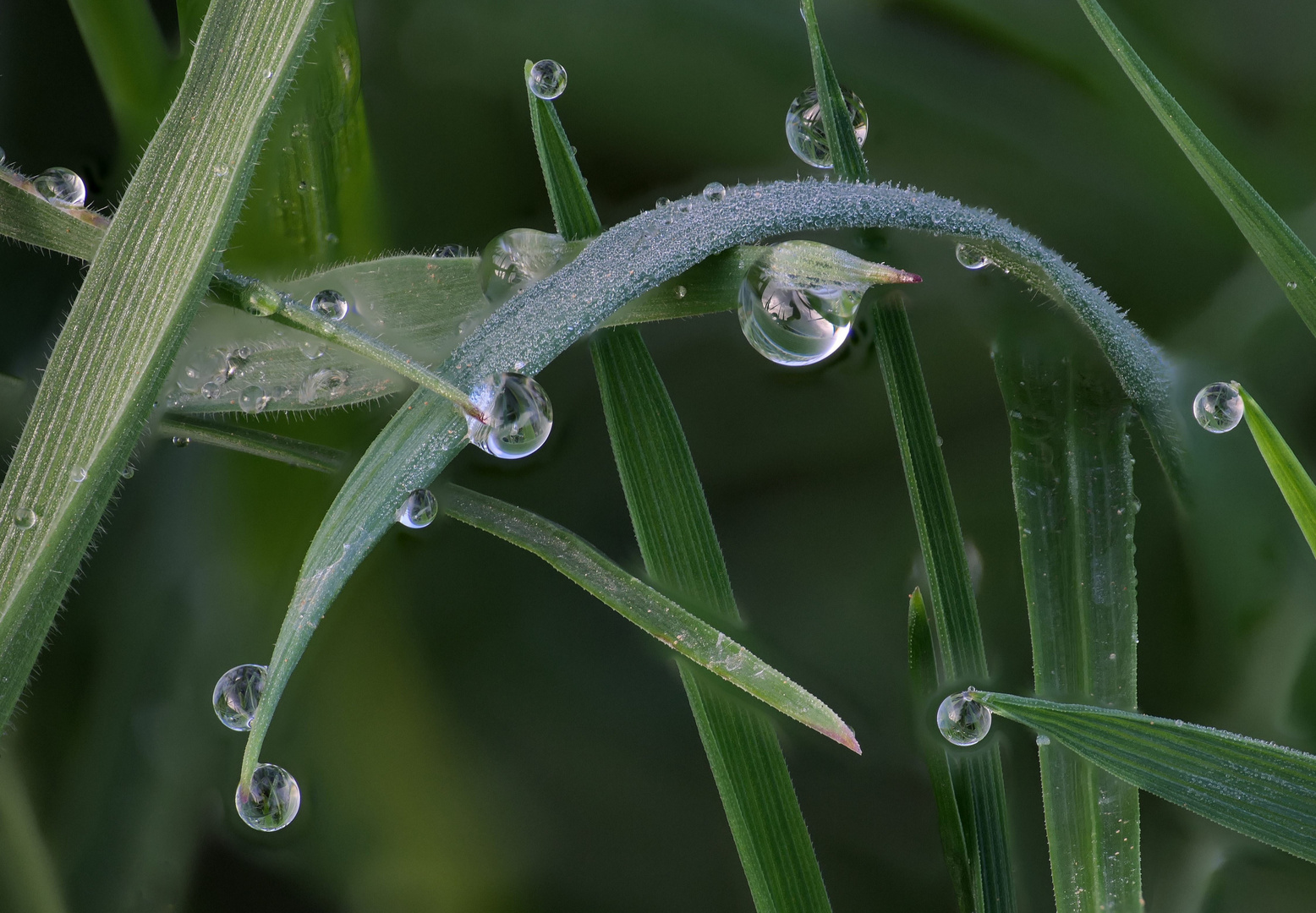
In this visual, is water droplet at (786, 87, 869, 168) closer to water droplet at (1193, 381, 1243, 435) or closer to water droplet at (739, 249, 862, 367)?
water droplet at (739, 249, 862, 367)

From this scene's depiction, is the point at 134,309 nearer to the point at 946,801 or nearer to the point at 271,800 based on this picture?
the point at 271,800

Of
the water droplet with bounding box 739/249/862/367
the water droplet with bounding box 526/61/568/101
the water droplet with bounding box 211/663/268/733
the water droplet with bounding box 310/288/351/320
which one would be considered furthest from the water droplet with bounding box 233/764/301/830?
the water droplet with bounding box 526/61/568/101

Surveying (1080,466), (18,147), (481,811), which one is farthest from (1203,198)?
(18,147)

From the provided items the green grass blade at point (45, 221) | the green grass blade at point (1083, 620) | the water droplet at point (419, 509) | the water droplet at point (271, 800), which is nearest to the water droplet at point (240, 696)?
the water droplet at point (271, 800)

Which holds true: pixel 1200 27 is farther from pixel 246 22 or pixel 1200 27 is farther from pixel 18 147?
pixel 18 147

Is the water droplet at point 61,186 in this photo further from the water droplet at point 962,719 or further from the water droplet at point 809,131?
the water droplet at point 962,719
